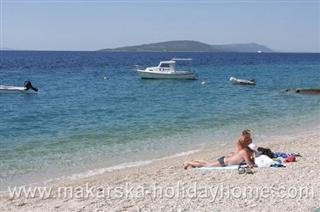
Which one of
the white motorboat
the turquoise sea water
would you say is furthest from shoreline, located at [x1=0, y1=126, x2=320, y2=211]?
the white motorboat

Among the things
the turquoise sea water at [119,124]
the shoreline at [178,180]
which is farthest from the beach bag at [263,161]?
the turquoise sea water at [119,124]

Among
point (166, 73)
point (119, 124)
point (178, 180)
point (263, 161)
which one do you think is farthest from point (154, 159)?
point (166, 73)

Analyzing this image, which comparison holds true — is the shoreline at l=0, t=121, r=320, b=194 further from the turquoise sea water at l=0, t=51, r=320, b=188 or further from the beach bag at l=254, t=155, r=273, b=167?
the beach bag at l=254, t=155, r=273, b=167

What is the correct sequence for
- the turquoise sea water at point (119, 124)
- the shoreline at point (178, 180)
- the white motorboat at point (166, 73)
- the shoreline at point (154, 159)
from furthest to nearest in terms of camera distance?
the white motorboat at point (166, 73), the turquoise sea water at point (119, 124), the shoreline at point (154, 159), the shoreline at point (178, 180)

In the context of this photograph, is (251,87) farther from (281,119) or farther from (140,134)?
(140,134)

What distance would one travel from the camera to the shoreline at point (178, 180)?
28.5 feet

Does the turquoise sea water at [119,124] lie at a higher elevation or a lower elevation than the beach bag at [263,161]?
lower

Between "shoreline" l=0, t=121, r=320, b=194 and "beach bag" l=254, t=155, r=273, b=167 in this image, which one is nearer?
"beach bag" l=254, t=155, r=273, b=167

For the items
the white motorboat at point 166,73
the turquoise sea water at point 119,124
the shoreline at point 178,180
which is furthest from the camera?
the white motorboat at point 166,73

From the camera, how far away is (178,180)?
10.8 metres

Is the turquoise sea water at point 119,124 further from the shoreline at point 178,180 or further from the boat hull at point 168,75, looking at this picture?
the boat hull at point 168,75

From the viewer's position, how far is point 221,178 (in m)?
10.8

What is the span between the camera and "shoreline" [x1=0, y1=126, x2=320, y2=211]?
8.68m

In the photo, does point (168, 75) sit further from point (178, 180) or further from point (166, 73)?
point (178, 180)
